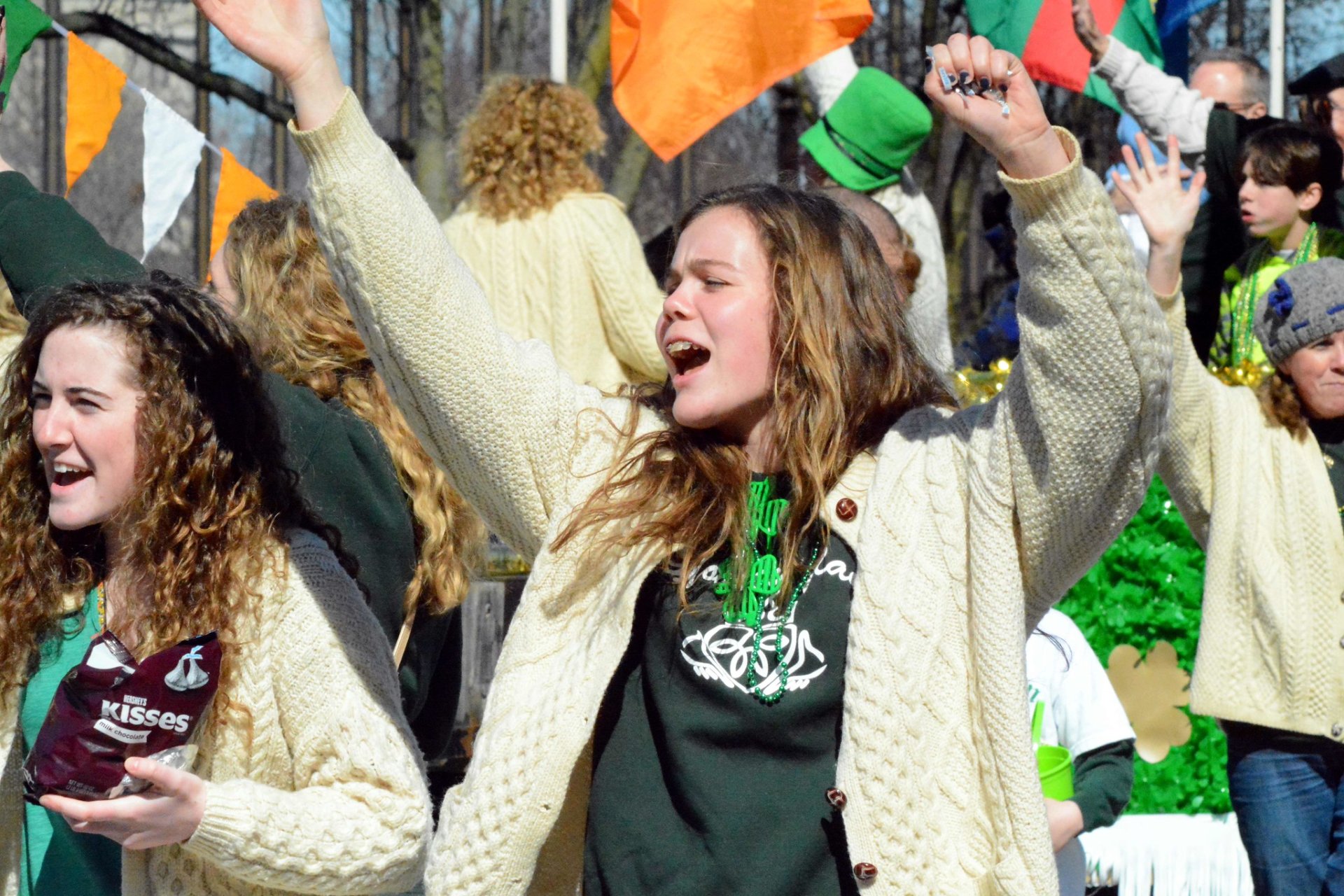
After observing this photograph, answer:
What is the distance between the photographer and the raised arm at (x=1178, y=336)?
11.4 ft

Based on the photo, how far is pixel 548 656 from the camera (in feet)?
7.76

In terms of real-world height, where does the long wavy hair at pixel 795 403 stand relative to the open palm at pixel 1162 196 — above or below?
below

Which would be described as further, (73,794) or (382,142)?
(382,142)

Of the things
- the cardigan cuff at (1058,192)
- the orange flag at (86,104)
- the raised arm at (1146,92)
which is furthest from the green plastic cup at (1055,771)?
the orange flag at (86,104)

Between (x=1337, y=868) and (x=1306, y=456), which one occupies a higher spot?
(x=1306, y=456)

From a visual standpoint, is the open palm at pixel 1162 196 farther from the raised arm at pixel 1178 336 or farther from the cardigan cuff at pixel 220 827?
the cardigan cuff at pixel 220 827

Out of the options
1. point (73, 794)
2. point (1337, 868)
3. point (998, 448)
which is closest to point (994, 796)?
point (998, 448)

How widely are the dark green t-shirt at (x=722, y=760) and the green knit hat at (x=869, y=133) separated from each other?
131 inches

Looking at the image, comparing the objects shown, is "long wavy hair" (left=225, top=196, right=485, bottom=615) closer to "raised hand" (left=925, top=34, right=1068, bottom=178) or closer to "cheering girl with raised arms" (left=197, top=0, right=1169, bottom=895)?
"cheering girl with raised arms" (left=197, top=0, right=1169, bottom=895)

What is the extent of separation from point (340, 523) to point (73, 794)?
962mm

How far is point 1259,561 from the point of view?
13.5 ft

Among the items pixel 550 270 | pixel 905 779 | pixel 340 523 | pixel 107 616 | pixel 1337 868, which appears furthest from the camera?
pixel 550 270

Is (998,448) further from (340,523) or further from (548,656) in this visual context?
(340,523)

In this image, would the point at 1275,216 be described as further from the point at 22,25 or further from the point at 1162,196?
the point at 22,25
